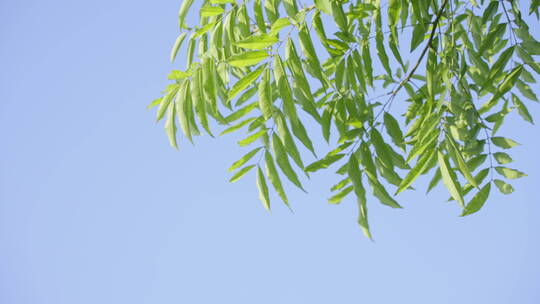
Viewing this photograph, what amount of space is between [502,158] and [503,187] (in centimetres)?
15

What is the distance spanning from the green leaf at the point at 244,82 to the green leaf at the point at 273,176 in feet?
0.87

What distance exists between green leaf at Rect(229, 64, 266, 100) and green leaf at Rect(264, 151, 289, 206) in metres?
0.26

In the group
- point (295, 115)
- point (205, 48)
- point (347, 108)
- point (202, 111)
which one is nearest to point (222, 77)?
point (205, 48)

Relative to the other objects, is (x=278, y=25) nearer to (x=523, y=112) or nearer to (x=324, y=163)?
(x=324, y=163)

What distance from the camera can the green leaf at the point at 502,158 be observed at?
6.15 ft

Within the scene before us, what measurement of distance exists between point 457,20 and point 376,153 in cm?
107

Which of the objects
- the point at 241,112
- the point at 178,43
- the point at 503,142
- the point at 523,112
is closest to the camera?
the point at 241,112

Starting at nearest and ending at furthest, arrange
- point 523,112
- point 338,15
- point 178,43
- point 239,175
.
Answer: point 338,15 < point 239,175 < point 178,43 < point 523,112

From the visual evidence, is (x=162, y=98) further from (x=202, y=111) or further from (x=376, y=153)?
(x=376, y=153)

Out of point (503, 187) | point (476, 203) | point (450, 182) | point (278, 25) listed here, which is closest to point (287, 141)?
point (278, 25)

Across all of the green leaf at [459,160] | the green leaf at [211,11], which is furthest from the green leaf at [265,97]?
the green leaf at [459,160]

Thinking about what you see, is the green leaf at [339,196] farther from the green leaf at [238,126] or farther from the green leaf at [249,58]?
the green leaf at [249,58]

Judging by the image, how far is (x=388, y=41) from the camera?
2090 mm

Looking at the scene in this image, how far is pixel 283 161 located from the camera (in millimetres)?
1574
